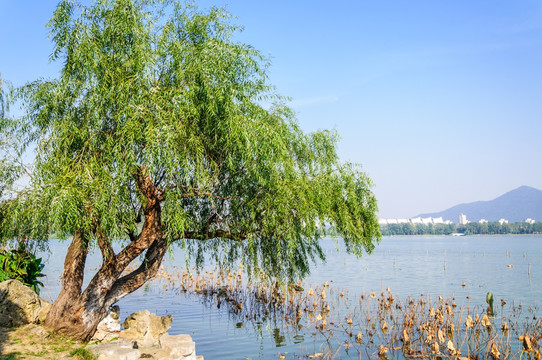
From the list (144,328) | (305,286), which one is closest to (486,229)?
(305,286)

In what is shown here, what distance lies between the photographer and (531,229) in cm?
17225

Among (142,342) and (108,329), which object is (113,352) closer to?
(142,342)

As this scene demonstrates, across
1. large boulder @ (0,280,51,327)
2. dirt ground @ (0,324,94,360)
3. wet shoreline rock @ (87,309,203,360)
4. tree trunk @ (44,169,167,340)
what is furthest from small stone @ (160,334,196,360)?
large boulder @ (0,280,51,327)

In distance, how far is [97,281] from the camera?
38.8 feet

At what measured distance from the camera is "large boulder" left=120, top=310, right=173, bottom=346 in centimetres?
1293

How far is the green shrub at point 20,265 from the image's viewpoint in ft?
43.9

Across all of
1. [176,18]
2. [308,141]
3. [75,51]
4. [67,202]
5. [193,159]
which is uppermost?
[176,18]

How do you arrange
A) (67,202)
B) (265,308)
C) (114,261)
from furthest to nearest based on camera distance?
(265,308)
(114,261)
(67,202)

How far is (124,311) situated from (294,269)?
9899 mm

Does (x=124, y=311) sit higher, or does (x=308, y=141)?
(x=308, y=141)

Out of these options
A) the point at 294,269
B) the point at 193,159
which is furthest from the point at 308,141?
the point at 193,159

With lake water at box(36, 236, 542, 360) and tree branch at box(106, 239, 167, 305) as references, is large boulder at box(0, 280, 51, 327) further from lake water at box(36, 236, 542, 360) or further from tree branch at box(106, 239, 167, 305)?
tree branch at box(106, 239, 167, 305)

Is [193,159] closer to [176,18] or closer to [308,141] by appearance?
[176,18]

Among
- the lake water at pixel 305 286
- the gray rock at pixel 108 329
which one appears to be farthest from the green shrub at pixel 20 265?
the gray rock at pixel 108 329
